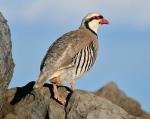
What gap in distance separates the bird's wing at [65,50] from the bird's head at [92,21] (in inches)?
37.6

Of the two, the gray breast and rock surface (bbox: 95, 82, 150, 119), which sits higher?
the gray breast

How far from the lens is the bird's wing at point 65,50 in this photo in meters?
21.0

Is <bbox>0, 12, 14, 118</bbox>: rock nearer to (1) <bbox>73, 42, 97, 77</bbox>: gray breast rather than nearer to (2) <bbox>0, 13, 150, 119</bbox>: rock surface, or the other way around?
(2) <bbox>0, 13, 150, 119</bbox>: rock surface

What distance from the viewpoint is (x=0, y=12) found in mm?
21797

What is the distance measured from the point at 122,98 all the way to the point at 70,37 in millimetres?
29418

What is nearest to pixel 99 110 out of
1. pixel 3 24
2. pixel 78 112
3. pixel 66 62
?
pixel 78 112

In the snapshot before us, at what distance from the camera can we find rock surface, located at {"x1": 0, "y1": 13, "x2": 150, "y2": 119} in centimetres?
2038

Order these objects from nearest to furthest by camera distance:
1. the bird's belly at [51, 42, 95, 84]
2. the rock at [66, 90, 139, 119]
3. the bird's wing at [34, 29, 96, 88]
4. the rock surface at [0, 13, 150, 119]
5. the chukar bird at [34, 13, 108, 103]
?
the rock at [66, 90, 139, 119] < the rock surface at [0, 13, 150, 119] < the bird's wing at [34, 29, 96, 88] < the chukar bird at [34, 13, 108, 103] < the bird's belly at [51, 42, 95, 84]

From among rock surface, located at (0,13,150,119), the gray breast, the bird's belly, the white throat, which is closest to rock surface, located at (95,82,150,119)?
the white throat

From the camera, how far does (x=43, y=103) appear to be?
2080 cm

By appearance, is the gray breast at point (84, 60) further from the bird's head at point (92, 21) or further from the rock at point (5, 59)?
the rock at point (5, 59)

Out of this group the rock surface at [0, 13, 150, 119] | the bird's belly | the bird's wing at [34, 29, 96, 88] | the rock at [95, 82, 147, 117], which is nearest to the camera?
the rock surface at [0, 13, 150, 119]

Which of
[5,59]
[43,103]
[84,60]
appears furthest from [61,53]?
[5,59]

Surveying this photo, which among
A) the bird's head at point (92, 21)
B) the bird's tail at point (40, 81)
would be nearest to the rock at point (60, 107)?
the bird's tail at point (40, 81)
